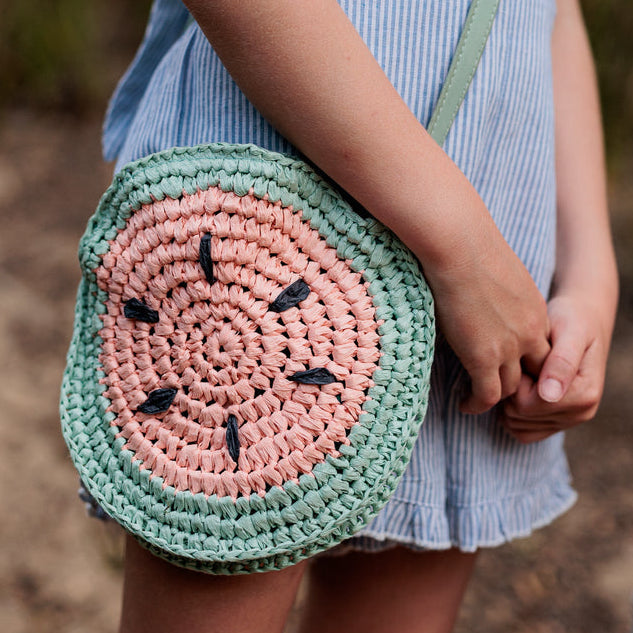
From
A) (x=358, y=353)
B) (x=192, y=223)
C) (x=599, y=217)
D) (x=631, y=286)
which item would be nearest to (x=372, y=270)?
(x=358, y=353)

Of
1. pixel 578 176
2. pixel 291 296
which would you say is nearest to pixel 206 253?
pixel 291 296

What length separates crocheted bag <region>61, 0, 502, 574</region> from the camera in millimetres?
760

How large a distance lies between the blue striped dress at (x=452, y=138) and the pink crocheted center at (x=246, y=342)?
11cm

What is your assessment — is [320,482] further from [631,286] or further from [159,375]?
[631,286]

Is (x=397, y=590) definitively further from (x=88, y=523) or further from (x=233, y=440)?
(x=88, y=523)

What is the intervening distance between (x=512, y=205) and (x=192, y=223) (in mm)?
417

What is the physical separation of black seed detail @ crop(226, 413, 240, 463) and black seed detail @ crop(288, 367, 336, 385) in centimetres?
8

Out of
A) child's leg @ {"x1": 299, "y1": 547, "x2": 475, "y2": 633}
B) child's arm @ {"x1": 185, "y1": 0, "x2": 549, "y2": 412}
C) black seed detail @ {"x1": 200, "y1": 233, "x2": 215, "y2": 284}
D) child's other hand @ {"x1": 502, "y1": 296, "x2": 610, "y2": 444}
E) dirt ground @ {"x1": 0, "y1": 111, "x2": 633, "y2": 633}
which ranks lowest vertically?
dirt ground @ {"x1": 0, "y1": 111, "x2": 633, "y2": 633}

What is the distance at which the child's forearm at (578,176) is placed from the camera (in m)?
1.05

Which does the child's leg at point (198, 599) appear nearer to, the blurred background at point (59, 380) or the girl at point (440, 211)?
the girl at point (440, 211)

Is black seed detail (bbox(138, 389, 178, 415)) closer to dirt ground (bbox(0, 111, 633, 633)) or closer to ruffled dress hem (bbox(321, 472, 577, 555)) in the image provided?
ruffled dress hem (bbox(321, 472, 577, 555))

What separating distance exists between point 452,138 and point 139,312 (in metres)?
0.40

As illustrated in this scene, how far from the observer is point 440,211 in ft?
2.45

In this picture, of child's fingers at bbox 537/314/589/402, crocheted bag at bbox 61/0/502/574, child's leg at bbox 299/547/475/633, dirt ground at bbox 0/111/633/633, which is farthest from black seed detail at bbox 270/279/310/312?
dirt ground at bbox 0/111/633/633
